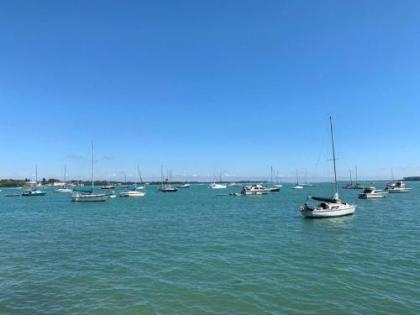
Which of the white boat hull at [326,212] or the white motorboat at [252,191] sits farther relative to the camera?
the white motorboat at [252,191]

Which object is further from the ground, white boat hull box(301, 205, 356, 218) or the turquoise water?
white boat hull box(301, 205, 356, 218)

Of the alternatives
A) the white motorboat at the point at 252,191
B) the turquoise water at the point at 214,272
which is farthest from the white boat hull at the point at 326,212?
the white motorboat at the point at 252,191

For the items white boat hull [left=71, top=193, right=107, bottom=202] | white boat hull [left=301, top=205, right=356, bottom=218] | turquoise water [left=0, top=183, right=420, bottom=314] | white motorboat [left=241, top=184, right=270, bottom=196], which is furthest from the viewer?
white motorboat [left=241, top=184, right=270, bottom=196]

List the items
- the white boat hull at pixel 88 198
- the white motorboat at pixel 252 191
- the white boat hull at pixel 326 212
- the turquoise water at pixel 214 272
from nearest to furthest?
1. the turquoise water at pixel 214 272
2. the white boat hull at pixel 326 212
3. the white boat hull at pixel 88 198
4. the white motorboat at pixel 252 191

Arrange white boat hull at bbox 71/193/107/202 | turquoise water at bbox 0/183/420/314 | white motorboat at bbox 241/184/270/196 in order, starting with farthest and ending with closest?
white motorboat at bbox 241/184/270/196, white boat hull at bbox 71/193/107/202, turquoise water at bbox 0/183/420/314

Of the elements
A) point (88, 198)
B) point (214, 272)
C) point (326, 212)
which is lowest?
point (214, 272)

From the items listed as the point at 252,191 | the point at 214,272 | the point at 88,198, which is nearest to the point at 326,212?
the point at 214,272

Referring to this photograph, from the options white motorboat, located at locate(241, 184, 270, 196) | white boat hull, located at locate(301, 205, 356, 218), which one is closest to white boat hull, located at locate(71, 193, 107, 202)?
white motorboat, located at locate(241, 184, 270, 196)

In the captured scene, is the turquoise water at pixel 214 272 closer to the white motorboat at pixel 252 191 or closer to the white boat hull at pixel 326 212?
the white boat hull at pixel 326 212

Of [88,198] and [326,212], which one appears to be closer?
[326,212]

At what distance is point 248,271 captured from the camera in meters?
22.1

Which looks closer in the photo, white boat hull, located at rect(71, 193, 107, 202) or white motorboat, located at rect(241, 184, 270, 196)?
white boat hull, located at rect(71, 193, 107, 202)

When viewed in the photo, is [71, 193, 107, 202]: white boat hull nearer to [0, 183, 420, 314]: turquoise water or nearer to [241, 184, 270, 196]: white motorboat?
[241, 184, 270, 196]: white motorboat

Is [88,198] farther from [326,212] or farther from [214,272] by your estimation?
[214,272]
